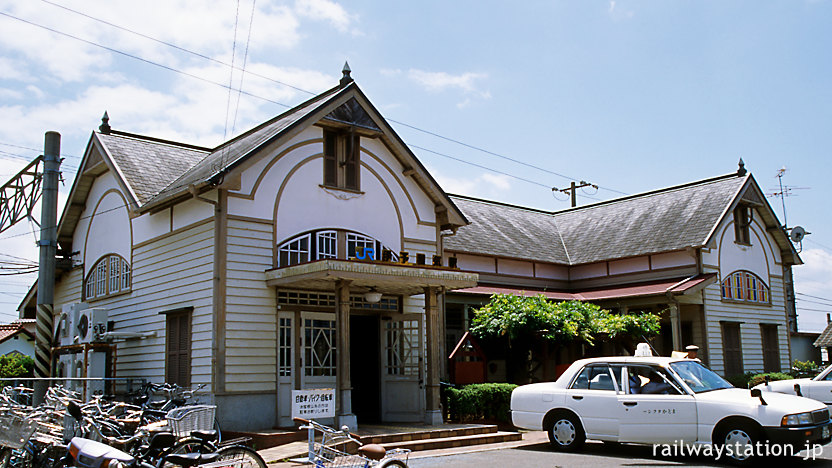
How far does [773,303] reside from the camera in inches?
1049

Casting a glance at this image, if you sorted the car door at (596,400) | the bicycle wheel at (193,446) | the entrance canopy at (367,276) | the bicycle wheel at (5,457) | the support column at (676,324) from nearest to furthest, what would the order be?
the bicycle wheel at (193,446) → the bicycle wheel at (5,457) → the car door at (596,400) → the entrance canopy at (367,276) → the support column at (676,324)

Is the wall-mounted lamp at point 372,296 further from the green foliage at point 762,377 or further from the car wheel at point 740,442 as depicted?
the green foliage at point 762,377

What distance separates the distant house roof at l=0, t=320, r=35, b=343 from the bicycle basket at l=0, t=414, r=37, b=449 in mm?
29373

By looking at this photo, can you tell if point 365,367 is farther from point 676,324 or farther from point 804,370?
point 804,370

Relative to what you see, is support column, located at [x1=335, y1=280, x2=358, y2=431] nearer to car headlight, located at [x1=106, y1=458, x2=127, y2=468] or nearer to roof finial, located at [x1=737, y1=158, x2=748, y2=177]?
car headlight, located at [x1=106, y1=458, x2=127, y2=468]

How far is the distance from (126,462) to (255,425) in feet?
26.2

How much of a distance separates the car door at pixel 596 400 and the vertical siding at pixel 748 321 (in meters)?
12.3

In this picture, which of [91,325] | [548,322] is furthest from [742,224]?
[91,325]

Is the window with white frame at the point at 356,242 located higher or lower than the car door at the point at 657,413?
higher

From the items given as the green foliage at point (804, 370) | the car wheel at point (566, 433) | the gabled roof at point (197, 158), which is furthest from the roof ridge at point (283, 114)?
the green foliage at point (804, 370)

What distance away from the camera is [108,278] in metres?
19.9

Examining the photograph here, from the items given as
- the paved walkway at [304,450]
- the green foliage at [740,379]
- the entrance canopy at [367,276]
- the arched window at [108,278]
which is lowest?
the paved walkway at [304,450]

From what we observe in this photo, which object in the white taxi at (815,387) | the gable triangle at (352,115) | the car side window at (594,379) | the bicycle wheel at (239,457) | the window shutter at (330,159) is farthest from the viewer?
the window shutter at (330,159)

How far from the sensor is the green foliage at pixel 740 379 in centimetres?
2325
